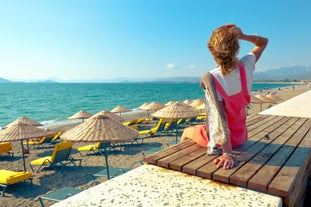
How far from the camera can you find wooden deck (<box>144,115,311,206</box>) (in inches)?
65.5

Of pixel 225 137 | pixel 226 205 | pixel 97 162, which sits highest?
pixel 225 137

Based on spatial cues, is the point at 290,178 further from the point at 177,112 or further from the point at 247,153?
the point at 177,112

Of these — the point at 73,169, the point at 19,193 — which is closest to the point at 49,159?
the point at 73,169

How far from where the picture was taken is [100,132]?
483 cm

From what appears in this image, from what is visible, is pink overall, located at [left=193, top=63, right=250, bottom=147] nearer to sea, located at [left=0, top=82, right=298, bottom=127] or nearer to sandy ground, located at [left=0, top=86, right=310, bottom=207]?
sandy ground, located at [left=0, top=86, right=310, bottom=207]

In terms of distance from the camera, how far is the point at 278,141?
2711mm

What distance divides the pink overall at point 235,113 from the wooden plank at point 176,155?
0.11 meters

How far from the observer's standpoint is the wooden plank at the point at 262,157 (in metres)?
1.72

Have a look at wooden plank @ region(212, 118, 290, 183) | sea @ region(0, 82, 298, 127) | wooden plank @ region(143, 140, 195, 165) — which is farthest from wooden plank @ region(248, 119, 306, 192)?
sea @ region(0, 82, 298, 127)

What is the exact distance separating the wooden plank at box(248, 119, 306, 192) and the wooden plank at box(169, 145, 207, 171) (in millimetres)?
538

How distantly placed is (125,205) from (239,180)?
0.81 meters

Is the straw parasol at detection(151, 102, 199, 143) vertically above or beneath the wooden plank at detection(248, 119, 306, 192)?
beneath

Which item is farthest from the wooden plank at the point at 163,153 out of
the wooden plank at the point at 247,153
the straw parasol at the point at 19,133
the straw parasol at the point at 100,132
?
the straw parasol at the point at 19,133

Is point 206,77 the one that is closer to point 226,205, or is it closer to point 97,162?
point 226,205
